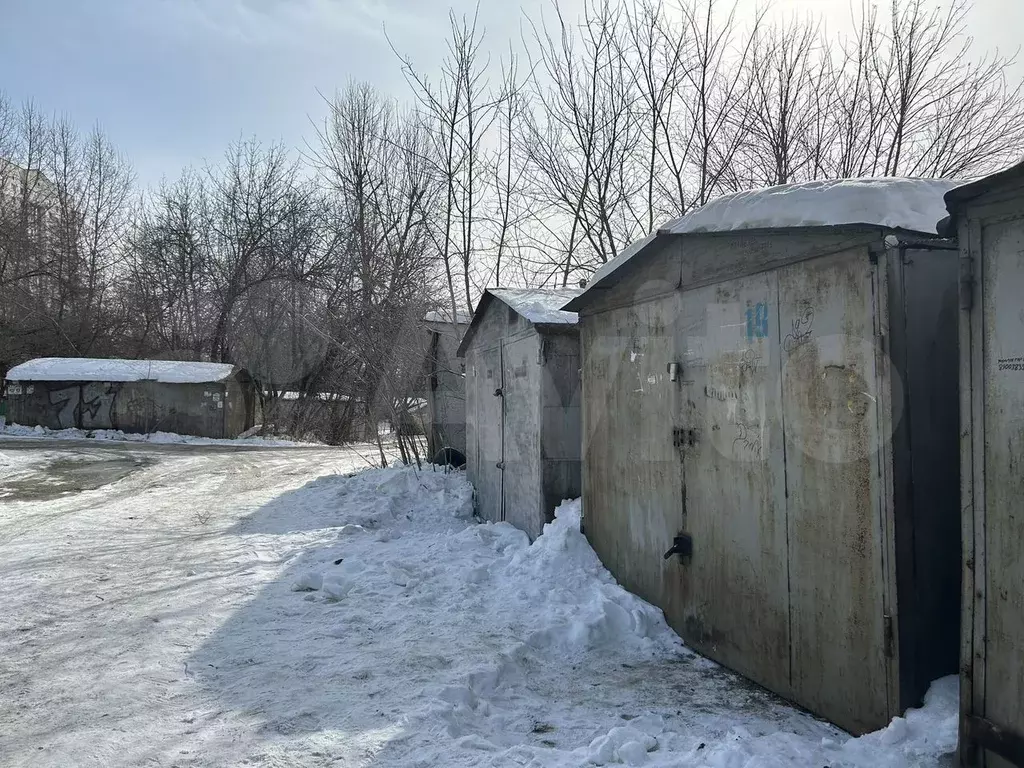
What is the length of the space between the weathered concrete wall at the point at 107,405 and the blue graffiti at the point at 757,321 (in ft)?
76.9

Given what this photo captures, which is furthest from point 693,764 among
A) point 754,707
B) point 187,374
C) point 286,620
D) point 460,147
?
point 187,374

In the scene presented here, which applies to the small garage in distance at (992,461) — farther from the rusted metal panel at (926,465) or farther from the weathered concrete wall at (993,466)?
the rusted metal panel at (926,465)

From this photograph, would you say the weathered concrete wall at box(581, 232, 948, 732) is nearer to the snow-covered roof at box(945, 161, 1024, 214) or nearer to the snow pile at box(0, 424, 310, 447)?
the snow-covered roof at box(945, 161, 1024, 214)

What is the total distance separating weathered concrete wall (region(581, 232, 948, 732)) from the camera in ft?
10.6

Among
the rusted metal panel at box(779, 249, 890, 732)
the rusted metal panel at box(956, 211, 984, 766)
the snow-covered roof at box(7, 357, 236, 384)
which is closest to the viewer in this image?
the rusted metal panel at box(956, 211, 984, 766)

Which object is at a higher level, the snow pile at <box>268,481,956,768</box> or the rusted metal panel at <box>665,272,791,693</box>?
the rusted metal panel at <box>665,272,791,693</box>

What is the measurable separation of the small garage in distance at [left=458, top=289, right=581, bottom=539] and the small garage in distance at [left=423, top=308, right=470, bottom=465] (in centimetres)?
350

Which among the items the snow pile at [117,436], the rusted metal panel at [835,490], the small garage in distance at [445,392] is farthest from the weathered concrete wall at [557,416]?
the snow pile at [117,436]

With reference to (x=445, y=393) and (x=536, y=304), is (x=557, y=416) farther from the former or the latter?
(x=445, y=393)

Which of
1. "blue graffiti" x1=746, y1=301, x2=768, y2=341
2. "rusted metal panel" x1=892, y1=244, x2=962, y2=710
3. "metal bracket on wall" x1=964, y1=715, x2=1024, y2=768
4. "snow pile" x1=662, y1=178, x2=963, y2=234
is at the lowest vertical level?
"metal bracket on wall" x1=964, y1=715, x2=1024, y2=768

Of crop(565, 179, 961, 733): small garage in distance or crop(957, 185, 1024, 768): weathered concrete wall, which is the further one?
crop(565, 179, 961, 733): small garage in distance

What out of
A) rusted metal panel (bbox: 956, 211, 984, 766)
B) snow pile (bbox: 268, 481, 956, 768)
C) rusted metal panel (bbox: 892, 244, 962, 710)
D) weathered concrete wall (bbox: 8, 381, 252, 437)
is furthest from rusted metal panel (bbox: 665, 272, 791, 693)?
weathered concrete wall (bbox: 8, 381, 252, 437)

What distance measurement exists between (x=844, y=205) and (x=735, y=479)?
5.60 feet

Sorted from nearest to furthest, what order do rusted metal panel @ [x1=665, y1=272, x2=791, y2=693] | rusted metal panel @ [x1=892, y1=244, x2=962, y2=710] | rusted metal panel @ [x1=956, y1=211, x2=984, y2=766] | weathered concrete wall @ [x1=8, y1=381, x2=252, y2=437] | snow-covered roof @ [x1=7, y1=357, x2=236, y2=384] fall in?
rusted metal panel @ [x1=956, y1=211, x2=984, y2=766] < rusted metal panel @ [x1=892, y1=244, x2=962, y2=710] < rusted metal panel @ [x1=665, y1=272, x2=791, y2=693] < snow-covered roof @ [x1=7, y1=357, x2=236, y2=384] < weathered concrete wall @ [x1=8, y1=381, x2=252, y2=437]
